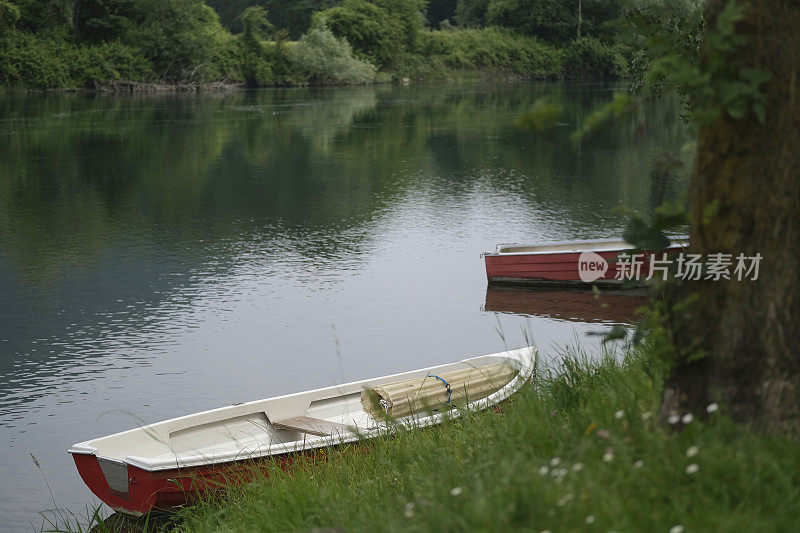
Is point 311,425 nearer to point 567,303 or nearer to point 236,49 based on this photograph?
point 567,303

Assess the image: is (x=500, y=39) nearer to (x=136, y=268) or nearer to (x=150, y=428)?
(x=136, y=268)

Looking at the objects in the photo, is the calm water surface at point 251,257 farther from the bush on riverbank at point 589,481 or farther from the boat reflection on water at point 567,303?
the bush on riverbank at point 589,481

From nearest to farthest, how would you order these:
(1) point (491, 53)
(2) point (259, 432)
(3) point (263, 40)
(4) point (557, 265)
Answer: (2) point (259, 432)
(4) point (557, 265)
(3) point (263, 40)
(1) point (491, 53)

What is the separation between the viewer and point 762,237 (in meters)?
3.57

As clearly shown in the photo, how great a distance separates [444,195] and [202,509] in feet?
59.6

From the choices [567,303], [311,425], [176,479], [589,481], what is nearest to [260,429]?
[311,425]

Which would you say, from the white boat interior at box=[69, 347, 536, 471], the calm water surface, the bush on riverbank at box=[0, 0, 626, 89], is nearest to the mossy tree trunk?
the calm water surface

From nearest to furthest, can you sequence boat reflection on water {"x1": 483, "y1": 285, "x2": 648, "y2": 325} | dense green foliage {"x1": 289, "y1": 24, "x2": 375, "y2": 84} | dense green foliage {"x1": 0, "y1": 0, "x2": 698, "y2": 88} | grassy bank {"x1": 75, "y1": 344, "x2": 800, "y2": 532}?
grassy bank {"x1": 75, "y1": 344, "x2": 800, "y2": 532} < boat reflection on water {"x1": 483, "y1": 285, "x2": 648, "y2": 325} < dense green foliage {"x1": 0, "y1": 0, "x2": 698, "y2": 88} < dense green foliage {"x1": 289, "y1": 24, "x2": 375, "y2": 84}

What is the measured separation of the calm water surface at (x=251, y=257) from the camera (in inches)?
417

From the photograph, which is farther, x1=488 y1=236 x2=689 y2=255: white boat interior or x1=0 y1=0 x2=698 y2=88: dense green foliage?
x1=0 y1=0 x2=698 y2=88: dense green foliage

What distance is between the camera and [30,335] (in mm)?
12500

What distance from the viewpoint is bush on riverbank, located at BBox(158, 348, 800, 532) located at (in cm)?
305

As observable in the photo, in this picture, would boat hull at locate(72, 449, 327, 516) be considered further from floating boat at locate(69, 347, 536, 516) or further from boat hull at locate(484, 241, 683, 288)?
boat hull at locate(484, 241, 683, 288)

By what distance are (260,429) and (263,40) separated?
68.9 meters
